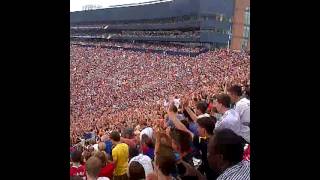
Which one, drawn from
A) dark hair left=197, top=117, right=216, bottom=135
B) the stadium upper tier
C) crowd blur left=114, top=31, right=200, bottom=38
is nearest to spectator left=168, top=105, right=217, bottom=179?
dark hair left=197, top=117, right=216, bottom=135

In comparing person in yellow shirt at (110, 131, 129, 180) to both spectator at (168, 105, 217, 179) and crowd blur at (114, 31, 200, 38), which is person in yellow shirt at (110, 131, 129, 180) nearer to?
spectator at (168, 105, 217, 179)

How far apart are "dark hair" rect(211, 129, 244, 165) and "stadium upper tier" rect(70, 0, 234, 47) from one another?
266cm

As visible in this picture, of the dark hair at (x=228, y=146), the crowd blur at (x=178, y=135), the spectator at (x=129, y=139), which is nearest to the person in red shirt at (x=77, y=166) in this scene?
the crowd blur at (x=178, y=135)

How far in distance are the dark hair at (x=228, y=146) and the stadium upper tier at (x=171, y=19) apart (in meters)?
2.66

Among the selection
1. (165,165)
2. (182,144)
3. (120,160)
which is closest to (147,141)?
(120,160)

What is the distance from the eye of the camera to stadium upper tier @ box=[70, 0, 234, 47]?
4.79 metres

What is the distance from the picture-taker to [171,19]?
8.01 m

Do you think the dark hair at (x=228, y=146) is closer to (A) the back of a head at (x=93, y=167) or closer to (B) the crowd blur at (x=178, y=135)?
(B) the crowd blur at (x=178, y=135)

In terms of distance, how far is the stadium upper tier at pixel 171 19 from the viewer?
479 cm
